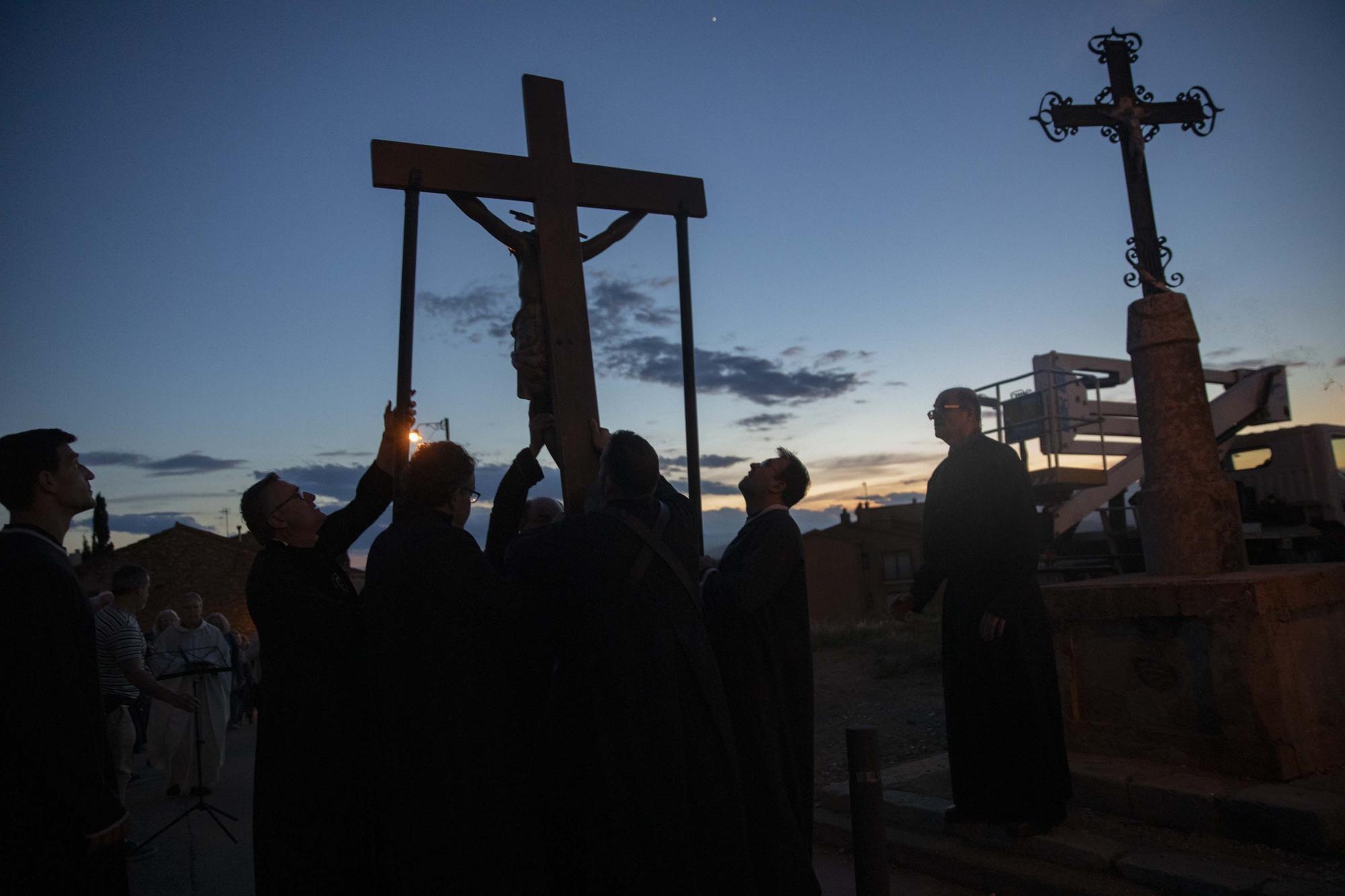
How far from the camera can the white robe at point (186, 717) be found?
752 centimetres

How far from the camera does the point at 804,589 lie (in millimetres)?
3771

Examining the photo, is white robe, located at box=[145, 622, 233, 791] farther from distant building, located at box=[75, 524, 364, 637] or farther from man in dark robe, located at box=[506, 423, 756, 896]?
distant building, located at box=[75, 524, 364, 637]

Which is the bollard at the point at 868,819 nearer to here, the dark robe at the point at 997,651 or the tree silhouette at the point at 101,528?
the dark robe at the point at 997,651

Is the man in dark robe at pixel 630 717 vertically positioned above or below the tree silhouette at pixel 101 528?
below

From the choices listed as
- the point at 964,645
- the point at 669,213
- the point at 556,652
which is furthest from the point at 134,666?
the point at 964,645

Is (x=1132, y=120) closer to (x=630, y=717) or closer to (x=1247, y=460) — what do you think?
(x=630, y=717)

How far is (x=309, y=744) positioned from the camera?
2721mm

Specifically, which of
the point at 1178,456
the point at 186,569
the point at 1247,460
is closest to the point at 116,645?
the point at 1178,456

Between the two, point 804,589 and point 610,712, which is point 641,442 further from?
point 804,589

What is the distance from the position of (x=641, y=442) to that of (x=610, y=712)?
0.90 meters

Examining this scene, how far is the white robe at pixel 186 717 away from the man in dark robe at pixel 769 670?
5.91m

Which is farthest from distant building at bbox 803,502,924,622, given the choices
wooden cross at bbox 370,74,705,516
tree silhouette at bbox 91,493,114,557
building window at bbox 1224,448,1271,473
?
tree silhouette at bbox 91,493,114,557

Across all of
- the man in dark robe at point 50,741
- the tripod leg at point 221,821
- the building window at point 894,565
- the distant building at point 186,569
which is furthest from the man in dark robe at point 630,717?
the distant building at point 186,569

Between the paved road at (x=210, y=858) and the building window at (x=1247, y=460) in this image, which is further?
the building window at (x=1247, y=460)
